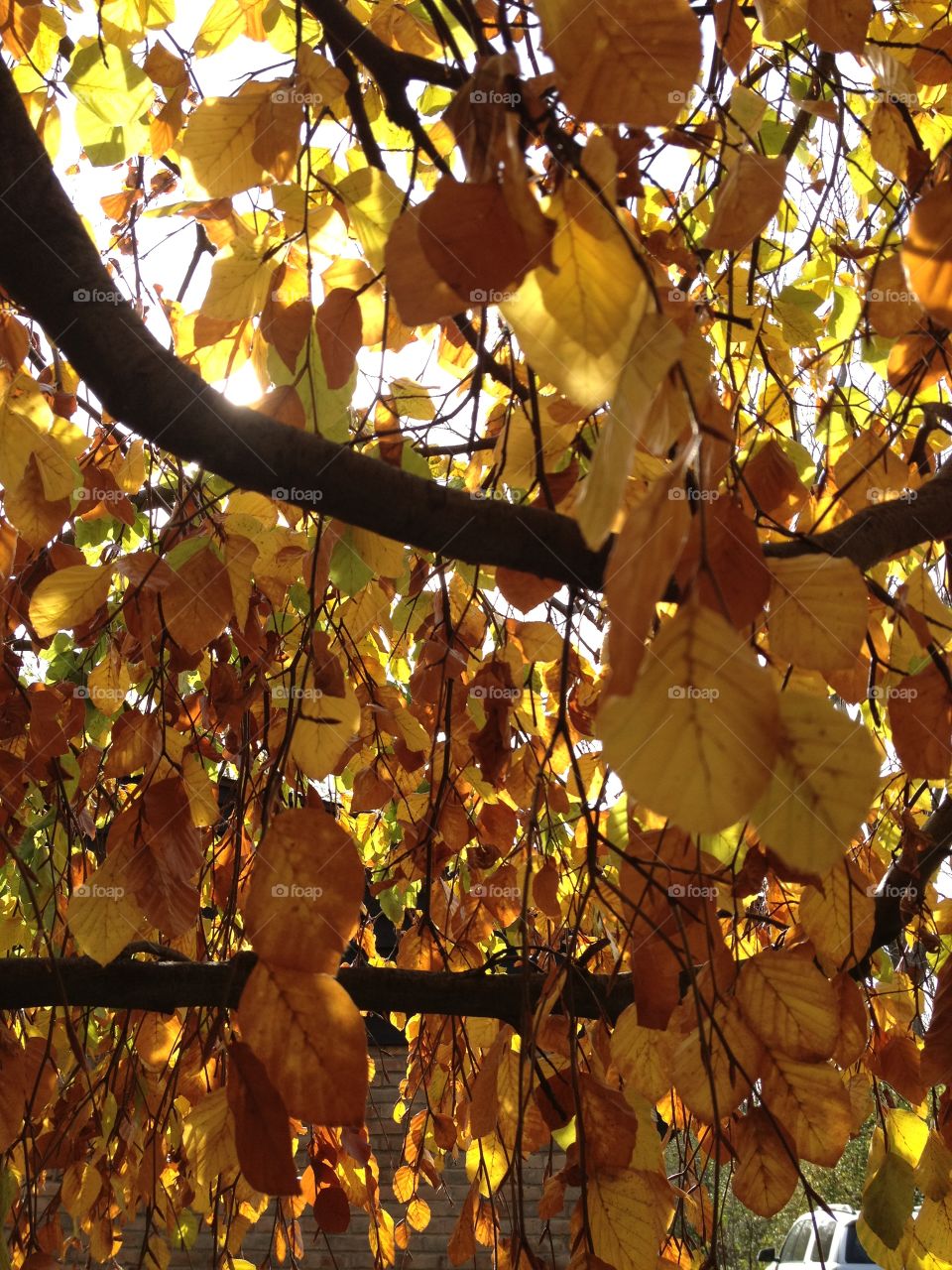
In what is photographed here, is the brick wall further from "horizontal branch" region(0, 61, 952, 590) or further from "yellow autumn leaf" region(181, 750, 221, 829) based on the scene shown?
"horizontal branch" region(0, 61, 952, 590)

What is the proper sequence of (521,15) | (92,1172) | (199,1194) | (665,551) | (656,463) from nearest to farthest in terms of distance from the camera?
(665,551) < (656,463) < (521,15) < (92,1172) < (199,1194)

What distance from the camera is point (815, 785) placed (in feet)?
1.25

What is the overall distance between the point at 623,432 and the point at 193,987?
2.96 ft

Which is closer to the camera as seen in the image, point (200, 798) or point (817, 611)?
point (817, 611)

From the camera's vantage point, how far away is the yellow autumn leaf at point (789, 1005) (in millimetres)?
627

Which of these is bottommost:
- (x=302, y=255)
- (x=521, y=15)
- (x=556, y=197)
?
(x=556, y=197)

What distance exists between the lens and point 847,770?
A: 375mm

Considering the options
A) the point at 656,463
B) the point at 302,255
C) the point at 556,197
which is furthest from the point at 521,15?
the point at 556,197

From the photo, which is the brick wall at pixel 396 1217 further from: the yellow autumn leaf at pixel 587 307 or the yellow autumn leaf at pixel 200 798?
the yellow autumn leaf at pixel 587 307

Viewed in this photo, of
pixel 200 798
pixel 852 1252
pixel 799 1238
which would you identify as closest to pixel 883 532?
pixel 200 798

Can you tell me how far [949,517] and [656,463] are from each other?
0.74 ft

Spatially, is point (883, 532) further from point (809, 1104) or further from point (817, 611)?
point (809, 1104)

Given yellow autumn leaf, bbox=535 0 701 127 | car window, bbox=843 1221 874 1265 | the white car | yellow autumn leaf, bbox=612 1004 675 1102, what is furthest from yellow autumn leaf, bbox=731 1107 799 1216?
car window, bbox=843 1221 874 1265

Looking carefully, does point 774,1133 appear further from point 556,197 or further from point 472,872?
point 472,872
